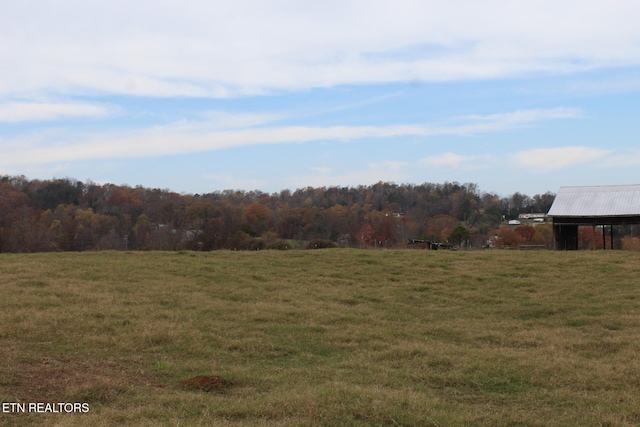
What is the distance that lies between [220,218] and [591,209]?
115 feet

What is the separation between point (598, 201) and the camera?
3059 cm

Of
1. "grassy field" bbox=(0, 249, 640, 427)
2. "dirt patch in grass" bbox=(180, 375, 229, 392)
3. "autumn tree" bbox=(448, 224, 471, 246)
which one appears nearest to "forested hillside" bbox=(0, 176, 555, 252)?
"autumn tree" bbox=(448, 224, 471, 246)

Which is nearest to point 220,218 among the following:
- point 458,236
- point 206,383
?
Answer: point 458,236

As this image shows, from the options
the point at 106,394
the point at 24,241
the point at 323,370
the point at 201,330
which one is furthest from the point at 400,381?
the point at 24,241

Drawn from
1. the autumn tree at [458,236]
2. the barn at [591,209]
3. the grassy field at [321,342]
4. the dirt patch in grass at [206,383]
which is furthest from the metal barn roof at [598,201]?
the dirt patch in grass at [206,383]

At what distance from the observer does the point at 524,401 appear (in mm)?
7137

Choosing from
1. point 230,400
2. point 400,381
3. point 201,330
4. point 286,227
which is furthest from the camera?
point 286,227

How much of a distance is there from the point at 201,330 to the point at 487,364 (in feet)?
17.0

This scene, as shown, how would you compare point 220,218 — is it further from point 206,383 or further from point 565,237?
point 206,383

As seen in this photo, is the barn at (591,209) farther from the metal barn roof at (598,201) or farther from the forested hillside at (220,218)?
the forested hillside at (220,218)

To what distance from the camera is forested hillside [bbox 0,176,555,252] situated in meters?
45.1

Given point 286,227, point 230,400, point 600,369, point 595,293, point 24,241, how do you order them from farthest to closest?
point 286,227
point 24,241
point 595,293
point 600,369
point 230,400

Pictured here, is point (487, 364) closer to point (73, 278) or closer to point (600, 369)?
point (600, 369)

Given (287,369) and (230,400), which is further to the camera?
(287,369)
